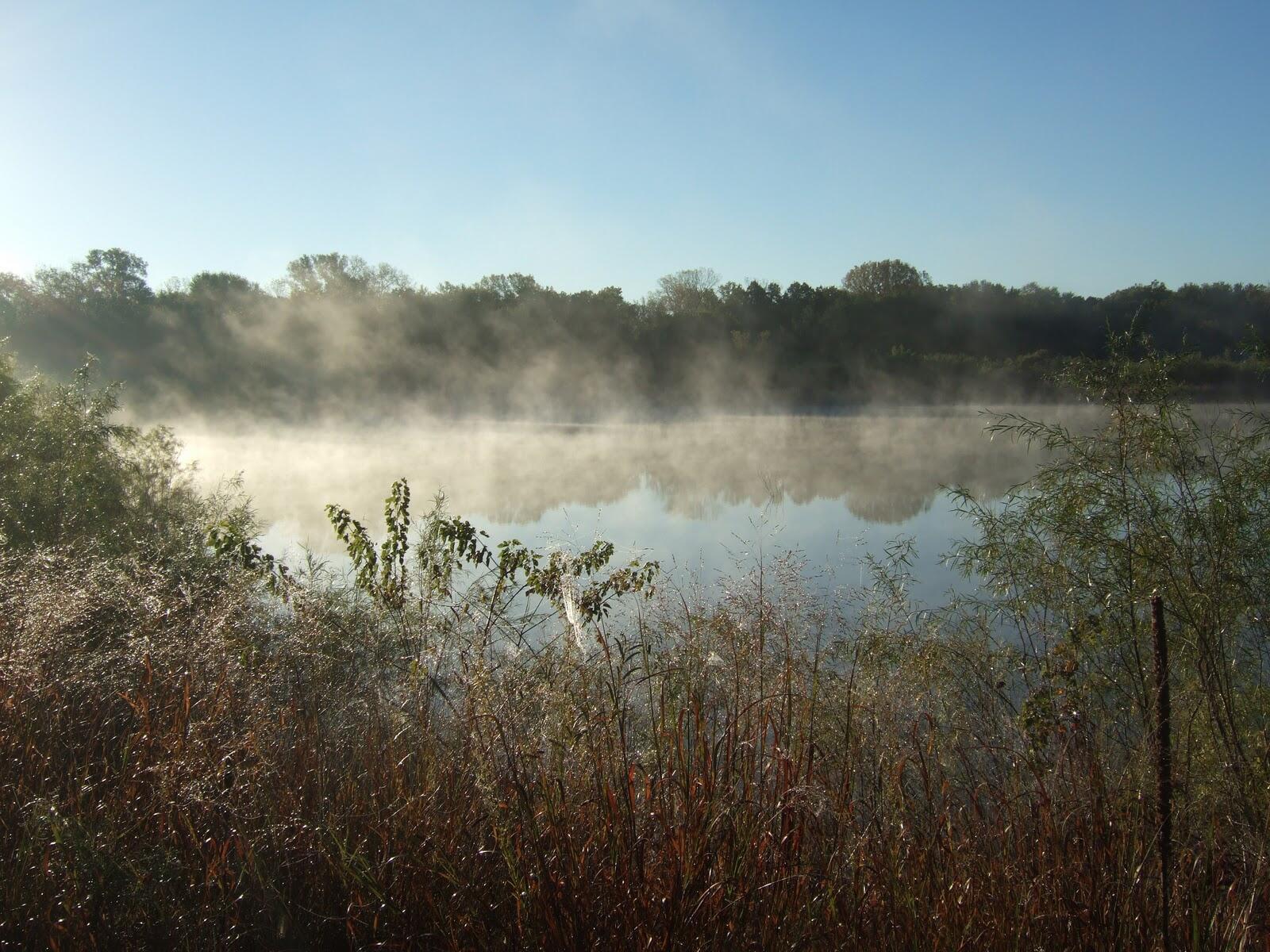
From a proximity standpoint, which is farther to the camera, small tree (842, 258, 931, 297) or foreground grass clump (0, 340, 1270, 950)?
small tree (842, 258, 931, 297)

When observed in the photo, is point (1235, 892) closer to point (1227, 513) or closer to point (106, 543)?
point (1227, 513)

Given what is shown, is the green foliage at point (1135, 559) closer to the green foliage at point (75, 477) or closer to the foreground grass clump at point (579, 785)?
the foreground grass clump at point (579, 785)

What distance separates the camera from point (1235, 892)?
7.04ft

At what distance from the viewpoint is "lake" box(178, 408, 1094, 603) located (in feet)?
33.8

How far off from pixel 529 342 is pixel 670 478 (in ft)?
59.1

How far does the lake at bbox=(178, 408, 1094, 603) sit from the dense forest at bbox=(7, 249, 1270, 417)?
1796 millimetres

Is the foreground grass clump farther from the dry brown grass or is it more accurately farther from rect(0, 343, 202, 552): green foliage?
rect(0, 343, 202, 552): green foliage

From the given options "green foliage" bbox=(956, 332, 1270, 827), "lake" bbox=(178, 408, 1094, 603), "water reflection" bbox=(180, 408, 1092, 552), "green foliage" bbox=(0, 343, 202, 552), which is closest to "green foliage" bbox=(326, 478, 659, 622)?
"lake" bbox=(178, 408, 1094, 603)

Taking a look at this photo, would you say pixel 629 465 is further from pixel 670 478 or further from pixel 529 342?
pixel 529 342

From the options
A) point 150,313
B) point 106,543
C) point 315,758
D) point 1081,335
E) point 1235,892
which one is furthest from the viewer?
point 150,313

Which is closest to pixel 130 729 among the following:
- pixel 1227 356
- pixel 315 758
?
pixel 315 758

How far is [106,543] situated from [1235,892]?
7.41 meters

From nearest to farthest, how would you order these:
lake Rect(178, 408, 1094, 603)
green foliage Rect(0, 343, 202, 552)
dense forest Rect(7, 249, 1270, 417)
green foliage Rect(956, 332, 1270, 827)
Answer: green foliage Rect(956, 332, 1270, 827)
green foliage Rect(0, 343, 202, 552)
lake Rect(178, 408, 1094, 603)
dense forest Rect(7, 249, 1270, 417)

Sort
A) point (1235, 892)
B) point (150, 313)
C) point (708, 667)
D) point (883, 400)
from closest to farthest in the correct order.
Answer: point (1235, 892)
point (708, 667)
point (150, 313)
point (883, 400)
